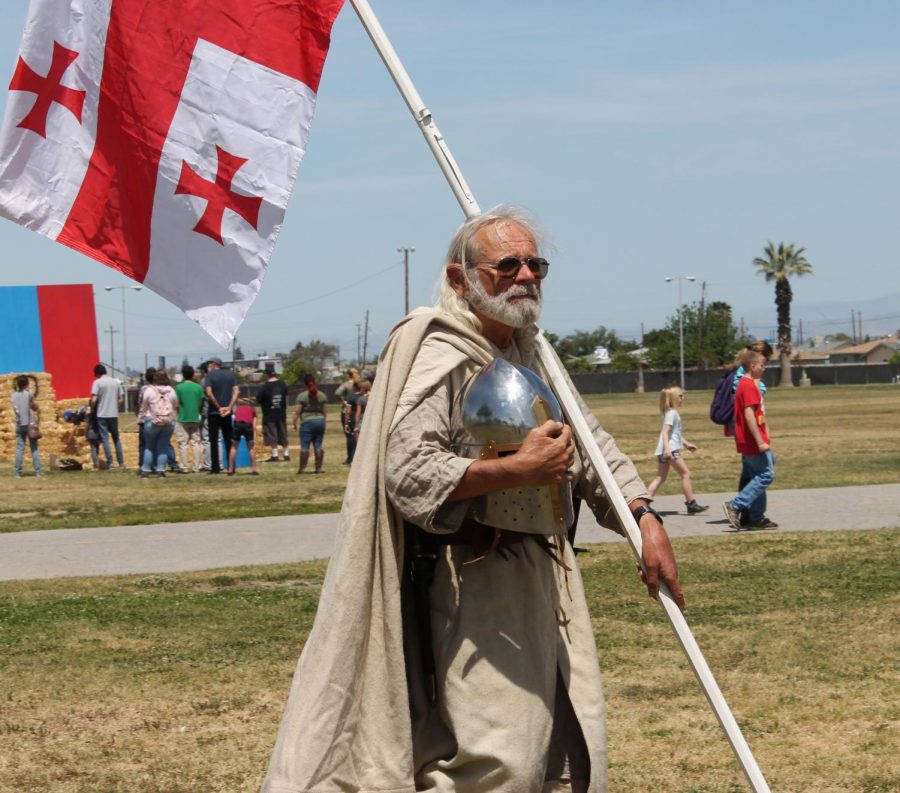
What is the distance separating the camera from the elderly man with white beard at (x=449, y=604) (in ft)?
12.1

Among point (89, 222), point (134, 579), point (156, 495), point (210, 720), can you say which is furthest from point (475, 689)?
point (156, 495)

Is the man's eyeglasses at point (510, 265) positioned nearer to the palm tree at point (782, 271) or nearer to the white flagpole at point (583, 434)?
the white flagpole at point (583, 434)

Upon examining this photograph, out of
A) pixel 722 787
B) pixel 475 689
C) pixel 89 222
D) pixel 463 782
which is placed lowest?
pixel 722 787

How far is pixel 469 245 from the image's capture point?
3.98 meters


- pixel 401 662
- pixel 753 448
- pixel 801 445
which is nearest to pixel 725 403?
→ pixel 753 448

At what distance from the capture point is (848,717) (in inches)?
248

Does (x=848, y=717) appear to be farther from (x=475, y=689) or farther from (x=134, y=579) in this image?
(x=134, y=579)

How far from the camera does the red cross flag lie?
4.43 meters

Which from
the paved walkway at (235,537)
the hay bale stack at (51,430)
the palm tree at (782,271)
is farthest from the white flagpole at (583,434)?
the palm tree at (782,271)

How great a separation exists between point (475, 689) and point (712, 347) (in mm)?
112867

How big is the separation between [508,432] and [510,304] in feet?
1.27

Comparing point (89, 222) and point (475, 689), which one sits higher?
point (89, 222)

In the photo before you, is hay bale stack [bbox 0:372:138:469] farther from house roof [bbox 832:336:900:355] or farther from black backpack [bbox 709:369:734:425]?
house roof [bbox 832:336:900:355]

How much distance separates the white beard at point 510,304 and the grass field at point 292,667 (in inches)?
91.3
